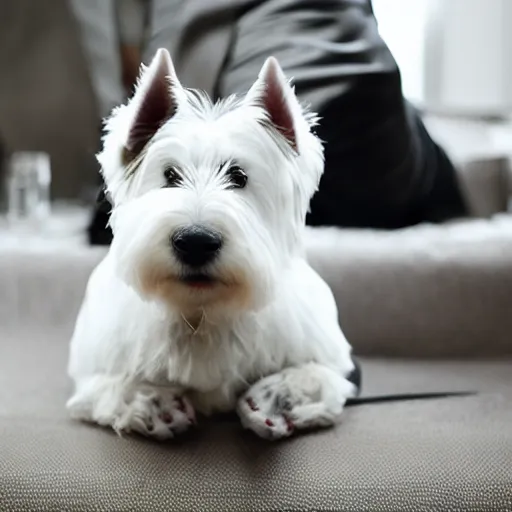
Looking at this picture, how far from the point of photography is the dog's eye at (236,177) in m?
0.95

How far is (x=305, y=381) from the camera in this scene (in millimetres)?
1027

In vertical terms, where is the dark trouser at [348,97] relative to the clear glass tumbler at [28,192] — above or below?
above

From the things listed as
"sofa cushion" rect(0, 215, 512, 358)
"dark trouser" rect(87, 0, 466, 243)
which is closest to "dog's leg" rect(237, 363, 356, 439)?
"sofa cushion" rect(0, 215, 512, 358)

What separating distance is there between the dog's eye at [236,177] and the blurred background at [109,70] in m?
0.99

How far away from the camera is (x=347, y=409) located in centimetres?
115

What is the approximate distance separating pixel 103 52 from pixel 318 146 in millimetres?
1140

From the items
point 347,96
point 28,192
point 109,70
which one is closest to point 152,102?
point 347,96

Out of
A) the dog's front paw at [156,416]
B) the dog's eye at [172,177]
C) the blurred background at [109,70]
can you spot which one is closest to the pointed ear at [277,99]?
the dog's eye at [172,177]

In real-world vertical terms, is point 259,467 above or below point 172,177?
below

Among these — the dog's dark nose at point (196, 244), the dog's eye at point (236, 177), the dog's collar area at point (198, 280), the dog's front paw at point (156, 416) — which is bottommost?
the dog's front paw at point (156, 416)

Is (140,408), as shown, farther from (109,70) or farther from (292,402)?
(109,70)

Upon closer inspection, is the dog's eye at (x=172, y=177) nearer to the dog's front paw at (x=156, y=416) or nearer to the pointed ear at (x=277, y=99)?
the pointed ear at (x=277, y=99)

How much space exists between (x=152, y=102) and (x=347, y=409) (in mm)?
489

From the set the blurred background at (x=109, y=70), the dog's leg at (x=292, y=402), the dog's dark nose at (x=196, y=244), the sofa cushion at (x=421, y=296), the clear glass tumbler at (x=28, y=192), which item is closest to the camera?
the dog's dark nose at (x=196, y=244)
